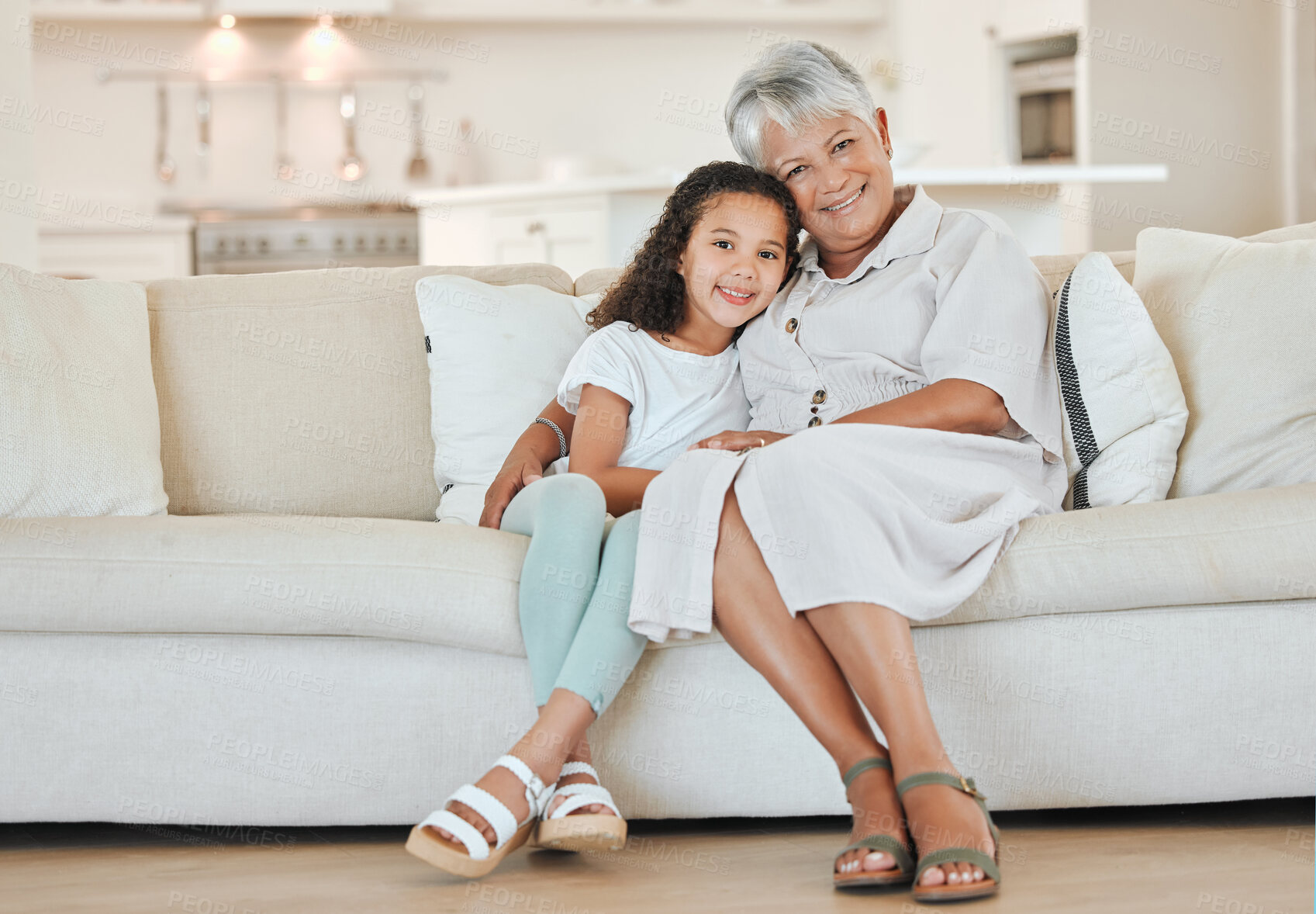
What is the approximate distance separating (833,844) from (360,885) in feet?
1.81

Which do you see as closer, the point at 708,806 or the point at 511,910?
the point at 511,910

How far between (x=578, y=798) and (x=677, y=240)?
833 mm

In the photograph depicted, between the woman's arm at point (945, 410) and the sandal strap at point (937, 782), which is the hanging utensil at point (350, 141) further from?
the sandal strap at point (937, 782)

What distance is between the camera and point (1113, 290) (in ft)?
5.73

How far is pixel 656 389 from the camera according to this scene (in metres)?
1.81

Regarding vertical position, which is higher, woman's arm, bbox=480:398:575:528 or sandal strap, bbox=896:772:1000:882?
woman's arm, bbox=480:398:575:528

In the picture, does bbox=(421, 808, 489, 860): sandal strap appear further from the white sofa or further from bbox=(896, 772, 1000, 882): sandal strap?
bbox=(896, 772, 1000, 882): sandal strap

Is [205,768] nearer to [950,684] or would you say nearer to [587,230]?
[950,684]

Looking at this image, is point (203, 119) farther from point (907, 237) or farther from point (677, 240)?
point (907, 237)

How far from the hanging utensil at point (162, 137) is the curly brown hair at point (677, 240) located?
4.14 metres

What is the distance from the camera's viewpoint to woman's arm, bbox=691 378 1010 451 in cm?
160

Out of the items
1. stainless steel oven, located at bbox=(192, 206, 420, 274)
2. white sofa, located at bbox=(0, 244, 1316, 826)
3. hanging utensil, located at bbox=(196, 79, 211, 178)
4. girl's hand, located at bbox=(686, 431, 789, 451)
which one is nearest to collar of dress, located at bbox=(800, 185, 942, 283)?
girl's hand, located at bbox=(686, 431, 789, 451)

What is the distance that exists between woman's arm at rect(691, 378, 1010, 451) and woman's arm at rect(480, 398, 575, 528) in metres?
0.30

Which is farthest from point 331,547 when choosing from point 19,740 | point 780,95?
point 780,95
